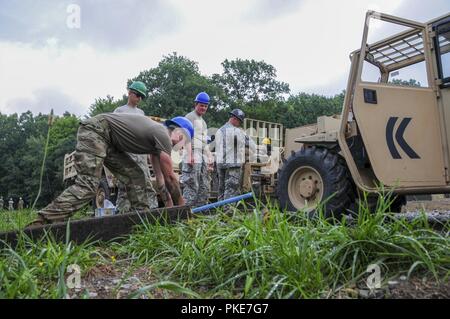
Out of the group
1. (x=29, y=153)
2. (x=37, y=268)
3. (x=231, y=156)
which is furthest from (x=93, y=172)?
(x=29, y=153)

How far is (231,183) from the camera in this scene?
6027 millimetres

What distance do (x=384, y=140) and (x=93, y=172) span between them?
2.84 m

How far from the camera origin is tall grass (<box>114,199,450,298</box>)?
1769mm

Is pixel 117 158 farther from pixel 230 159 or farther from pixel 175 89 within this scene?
pixel 175 89

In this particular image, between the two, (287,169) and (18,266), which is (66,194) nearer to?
(18,266)

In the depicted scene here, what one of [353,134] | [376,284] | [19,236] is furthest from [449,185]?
[19,236]

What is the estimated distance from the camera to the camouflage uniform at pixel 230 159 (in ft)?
19.8

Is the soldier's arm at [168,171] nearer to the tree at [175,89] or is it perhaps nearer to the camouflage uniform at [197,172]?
the camouflage uniform at [197,172]

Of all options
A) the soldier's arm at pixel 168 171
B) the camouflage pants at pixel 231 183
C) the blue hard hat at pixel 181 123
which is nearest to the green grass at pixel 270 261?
the soldier's arm at pixel 168 171

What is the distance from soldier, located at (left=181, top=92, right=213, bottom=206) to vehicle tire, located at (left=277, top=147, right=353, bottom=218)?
1.49 meters

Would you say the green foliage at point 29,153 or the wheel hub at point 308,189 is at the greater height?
the green foliage at point 29,153
